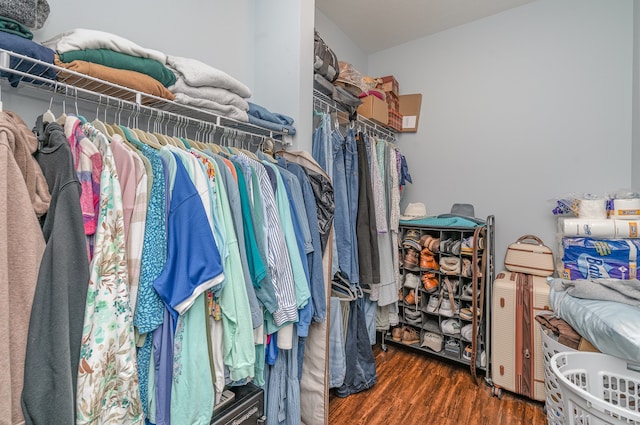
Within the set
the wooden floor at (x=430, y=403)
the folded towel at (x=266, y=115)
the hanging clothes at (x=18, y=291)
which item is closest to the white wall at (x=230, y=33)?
the folded towel at (x=266, y=115)

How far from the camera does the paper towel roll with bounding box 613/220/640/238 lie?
181 centimetres

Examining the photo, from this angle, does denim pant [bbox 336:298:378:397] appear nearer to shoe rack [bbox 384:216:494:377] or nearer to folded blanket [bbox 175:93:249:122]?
shoe rack [bbox 384:216:494:377]

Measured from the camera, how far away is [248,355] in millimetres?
1052

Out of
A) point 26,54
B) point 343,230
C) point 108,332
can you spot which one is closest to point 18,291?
point 108,332

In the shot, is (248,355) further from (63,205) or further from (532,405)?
(532,405)

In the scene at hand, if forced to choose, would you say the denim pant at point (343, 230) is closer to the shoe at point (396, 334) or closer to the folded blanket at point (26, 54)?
the shoe at point (396, 334)

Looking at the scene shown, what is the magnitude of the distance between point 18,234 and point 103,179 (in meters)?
0.22

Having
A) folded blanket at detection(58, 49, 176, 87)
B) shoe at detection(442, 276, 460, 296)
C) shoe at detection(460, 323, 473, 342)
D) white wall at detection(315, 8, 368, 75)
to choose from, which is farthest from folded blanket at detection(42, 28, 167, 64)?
shoe at detection(460, 323, 473, 342)

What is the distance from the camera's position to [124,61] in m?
1.12

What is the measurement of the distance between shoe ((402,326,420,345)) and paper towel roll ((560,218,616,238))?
134cm

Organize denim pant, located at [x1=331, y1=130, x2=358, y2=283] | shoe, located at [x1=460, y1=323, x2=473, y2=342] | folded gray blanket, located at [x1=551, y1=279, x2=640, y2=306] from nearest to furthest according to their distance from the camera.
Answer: folded gray blanket, located at [x1=551, y1=279, x2=640, y2=306], denim pant, located at [x1=331, y1=130, x2=358, y2=283], shoe, located at [x1=460, y1=323, x2=473, y2=342]

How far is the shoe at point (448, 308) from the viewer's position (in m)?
2.37

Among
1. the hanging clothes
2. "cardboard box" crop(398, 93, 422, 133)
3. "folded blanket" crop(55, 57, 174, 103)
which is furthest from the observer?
"cardboard box" crop(398, 93, 422, 133)

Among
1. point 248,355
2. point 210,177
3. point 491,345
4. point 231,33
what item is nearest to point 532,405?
point 491,345
